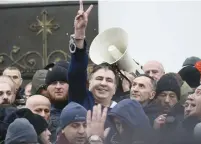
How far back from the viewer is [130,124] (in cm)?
693

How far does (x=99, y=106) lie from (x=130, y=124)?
26cm

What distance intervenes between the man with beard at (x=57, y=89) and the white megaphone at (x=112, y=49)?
2.28 ft

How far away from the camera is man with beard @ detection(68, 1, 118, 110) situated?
7789 mm

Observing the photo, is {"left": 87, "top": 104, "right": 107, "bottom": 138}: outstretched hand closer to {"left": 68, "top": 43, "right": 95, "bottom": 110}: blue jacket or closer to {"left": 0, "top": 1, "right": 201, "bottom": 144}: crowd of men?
{"left": 0, "top": 1, "right": 201, "bottom": 144}: crowd of men

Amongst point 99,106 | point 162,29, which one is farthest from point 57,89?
point 162,29

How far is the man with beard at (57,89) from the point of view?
28.1 ft

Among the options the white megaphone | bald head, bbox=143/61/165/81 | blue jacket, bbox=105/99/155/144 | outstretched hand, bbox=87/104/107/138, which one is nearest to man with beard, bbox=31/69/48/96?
the white megaphone

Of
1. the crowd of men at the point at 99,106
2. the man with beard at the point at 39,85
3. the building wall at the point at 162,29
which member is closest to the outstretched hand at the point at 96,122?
the crowd of men at the point at 99,106

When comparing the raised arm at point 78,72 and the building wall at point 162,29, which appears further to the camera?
the building wall at point 162,29

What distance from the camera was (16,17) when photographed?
40.5 ft

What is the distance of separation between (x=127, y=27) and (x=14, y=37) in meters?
1.86

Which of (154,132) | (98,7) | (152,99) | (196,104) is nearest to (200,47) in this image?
(98,7)

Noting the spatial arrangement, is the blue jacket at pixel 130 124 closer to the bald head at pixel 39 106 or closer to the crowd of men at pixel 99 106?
the crowd of men at pixel 99 106

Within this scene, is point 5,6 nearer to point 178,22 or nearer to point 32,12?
point 32,12
